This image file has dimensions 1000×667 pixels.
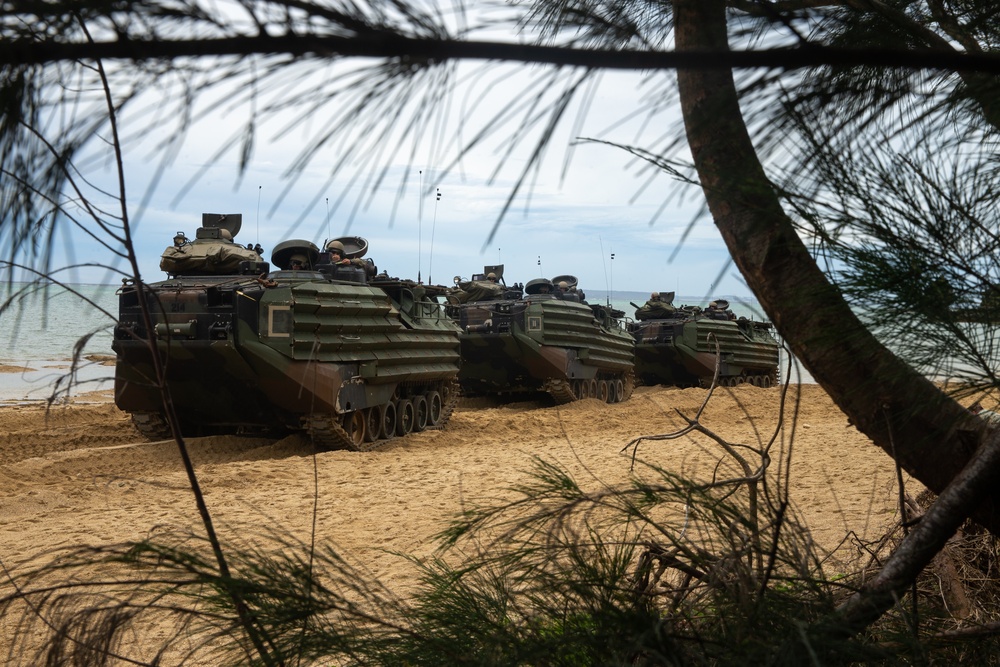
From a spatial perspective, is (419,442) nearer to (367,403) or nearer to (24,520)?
(367,403)

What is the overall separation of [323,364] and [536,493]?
8644 millimetres

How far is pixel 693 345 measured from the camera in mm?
22203

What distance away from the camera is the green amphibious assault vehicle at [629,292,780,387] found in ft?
73.5

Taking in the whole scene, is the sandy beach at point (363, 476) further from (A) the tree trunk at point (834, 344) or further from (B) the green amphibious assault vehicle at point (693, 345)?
(B) the green amphibious assault vehicle at point (693, 345)

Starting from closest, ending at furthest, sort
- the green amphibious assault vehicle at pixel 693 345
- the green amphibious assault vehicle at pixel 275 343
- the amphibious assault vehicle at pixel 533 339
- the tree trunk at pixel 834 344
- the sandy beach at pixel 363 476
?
the tree trunk at pixel 834 344, the sandy beach at pixel 363 476, the green amphibious assault vehicle at pixel 275 343, the amphibious assault vehicle at pixel 533 339, the green amphibious assault vehicle at pixel 693 345

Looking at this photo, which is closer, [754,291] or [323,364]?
[754,291]

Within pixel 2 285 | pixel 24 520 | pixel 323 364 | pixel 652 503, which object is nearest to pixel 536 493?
pixel 652 503

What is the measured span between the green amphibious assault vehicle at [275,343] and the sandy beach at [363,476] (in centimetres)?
47

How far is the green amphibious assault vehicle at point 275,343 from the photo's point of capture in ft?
33.4

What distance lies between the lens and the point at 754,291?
8.13ft

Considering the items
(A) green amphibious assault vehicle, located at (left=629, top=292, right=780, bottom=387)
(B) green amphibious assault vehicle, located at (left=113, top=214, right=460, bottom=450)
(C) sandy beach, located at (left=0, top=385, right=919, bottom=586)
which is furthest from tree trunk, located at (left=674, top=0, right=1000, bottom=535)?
(A) green amphibious assault vehicle, located at (left=629, top=292, right=780, bottom=387)

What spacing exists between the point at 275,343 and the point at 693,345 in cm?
1374

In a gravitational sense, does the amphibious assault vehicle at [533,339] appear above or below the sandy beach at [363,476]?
above

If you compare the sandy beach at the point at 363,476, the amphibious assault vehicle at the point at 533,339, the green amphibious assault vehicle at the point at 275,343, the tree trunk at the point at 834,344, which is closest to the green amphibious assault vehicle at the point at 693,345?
the amphibious assault vehicle at the point at 533,339
